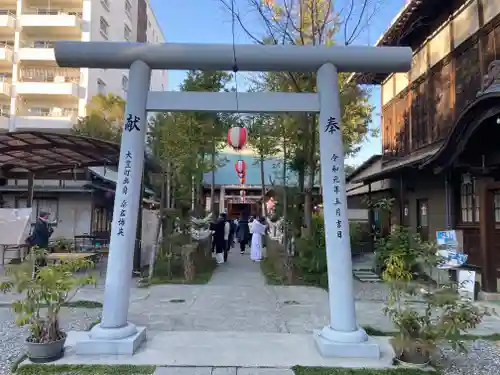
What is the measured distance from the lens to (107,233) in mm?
20547

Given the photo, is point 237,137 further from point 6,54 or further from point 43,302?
point 6,54

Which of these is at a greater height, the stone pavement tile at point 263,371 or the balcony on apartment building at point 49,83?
the balcony on apartment building at point 49,83

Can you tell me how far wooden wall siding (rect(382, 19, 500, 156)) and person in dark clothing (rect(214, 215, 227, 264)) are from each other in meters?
7.09

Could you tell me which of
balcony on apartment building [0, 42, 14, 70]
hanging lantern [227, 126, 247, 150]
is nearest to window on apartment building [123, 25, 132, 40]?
balcony on apartment building [0, 42, 14, 70]

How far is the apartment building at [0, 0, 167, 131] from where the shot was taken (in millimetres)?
27016

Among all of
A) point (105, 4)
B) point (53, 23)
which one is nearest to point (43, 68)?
point (53, 23)

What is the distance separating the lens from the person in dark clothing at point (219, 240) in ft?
49.0

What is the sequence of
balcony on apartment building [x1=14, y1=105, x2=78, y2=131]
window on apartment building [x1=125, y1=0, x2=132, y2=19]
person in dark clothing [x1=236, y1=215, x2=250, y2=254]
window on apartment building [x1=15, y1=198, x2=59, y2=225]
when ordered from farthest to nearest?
1. window on apartment building [x1=125, y1=0, x2=132, y2=19]
2. balcony on apartment building [x1=14, y1=105, x2=78, y2=131]
3. window on apartment building [x1=15, y1=198, x2=59, y2=225]
4. person in dark clothing [x1=236, y1=215, x2=250, y2=254]

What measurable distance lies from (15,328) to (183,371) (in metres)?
3.66

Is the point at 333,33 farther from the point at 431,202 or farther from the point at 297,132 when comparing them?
the point at 431,202

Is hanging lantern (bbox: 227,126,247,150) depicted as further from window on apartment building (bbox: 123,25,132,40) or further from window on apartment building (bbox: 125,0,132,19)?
window on apartment building (bbox: 125,0,132,19)

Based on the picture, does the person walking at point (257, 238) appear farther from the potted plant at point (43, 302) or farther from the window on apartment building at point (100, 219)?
the potted plant at point (43, 302)

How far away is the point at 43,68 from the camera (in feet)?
93.0

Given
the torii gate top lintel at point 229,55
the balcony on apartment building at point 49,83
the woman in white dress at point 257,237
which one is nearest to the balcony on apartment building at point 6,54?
the balcony on apartment building at point 49,83
